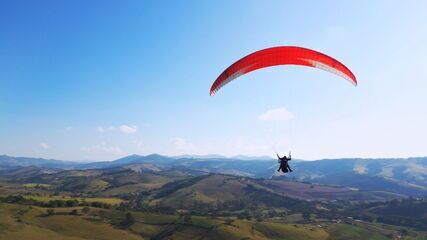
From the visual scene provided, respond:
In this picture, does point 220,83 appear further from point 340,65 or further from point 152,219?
point 152,219

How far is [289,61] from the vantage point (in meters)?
32.3

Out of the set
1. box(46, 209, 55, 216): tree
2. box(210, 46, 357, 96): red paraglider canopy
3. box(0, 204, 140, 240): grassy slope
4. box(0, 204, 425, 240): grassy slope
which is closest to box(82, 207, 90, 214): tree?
box(0, 204, 425, 240): grassy slope

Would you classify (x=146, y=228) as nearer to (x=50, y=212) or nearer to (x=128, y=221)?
(x=128, y=221)

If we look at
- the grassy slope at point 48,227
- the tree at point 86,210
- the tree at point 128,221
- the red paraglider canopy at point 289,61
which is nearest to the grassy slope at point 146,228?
the grassy slope at point 48,227

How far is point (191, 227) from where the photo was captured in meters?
164

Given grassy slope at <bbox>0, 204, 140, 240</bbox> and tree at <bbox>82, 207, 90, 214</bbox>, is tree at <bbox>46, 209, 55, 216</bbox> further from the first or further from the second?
tree at <bbox>82, 207, 90, 214</bbox>

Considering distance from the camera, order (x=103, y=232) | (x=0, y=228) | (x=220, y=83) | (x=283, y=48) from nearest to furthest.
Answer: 1. (x=283, y=48)
2. (x=220, y=83)
3. (x=0, y=228)
4. (x=103, y=232)

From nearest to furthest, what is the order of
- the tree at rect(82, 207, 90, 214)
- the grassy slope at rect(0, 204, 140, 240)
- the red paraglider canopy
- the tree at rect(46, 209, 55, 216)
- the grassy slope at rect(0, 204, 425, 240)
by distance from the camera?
1. the red paraglider canopy
2. the grassy slope at rect(0, 204, 140, 240)
3. the grassy slope at rect(0, 204, 425, 240)
4. the tree at rect(46, 209, 55, 216)
5. the tree at rect(82, 207, 90, 214)

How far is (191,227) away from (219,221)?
46.8 ft

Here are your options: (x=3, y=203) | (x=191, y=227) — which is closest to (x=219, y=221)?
(x=191, y=227)

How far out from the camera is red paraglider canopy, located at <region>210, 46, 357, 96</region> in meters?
31.9

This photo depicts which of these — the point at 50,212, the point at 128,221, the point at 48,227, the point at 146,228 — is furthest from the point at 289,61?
the point at 50,212

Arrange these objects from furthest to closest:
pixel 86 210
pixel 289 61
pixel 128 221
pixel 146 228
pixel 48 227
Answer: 1. pixel 86 210
2. pixel 128 221
3. pixel 146 228
4. pixel 48 227
5. pixel 289 61

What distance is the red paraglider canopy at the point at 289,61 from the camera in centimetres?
3188
